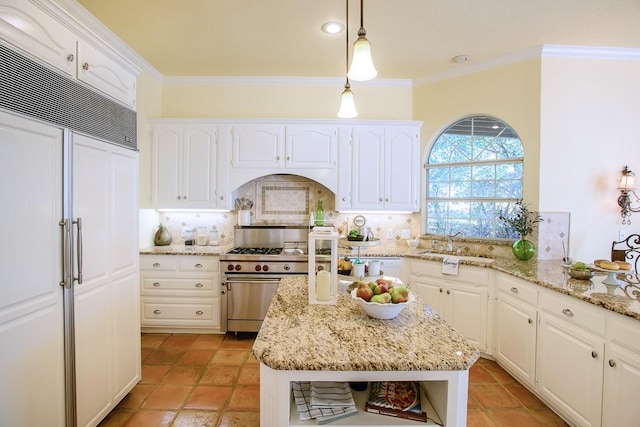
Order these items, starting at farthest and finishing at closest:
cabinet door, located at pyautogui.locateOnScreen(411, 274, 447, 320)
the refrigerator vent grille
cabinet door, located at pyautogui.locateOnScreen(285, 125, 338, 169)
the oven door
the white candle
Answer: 1. cabinet door, located at pyautogui.locateOnScreen(285, 125, 338, 169)
2. the oven door
3. cabinet door, located at pyautogui.locateOnScreen(411, 274, 447, 320)
4. the white candle
5. the refrigerator vent grille

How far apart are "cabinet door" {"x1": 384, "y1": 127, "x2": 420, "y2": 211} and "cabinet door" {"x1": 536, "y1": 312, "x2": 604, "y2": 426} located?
5.95 feet

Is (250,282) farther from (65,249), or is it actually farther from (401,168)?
(401,168)

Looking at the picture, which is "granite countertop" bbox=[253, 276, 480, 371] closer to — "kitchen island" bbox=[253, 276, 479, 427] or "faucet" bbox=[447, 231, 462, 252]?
"kitchen island" bbox=[253, 276, 479, 427]

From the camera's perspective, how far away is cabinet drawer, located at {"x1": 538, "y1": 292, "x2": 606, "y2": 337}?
183 cm

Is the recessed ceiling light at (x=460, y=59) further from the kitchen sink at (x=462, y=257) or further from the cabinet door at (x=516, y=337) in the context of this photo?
the cabinet door at (x=516, y=337)

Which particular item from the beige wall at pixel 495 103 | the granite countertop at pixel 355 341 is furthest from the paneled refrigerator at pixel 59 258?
Result: the beige wall at pixel 495 103

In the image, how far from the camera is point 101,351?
196 cm

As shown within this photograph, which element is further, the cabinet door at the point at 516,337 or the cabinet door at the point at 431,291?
the cabinet door at the point at 431,291

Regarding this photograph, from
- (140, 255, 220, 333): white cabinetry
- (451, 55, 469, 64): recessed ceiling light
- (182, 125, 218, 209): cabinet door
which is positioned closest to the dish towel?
(140, 255, 220, 333): white cabinetry

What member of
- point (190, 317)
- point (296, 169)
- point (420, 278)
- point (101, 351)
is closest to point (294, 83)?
point (296, 169)

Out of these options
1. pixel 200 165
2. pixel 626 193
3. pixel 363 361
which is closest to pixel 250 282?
pixel 200 165

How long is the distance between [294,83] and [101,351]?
333 cm

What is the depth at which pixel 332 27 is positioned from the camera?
2709mm

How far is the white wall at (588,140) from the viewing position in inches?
120
